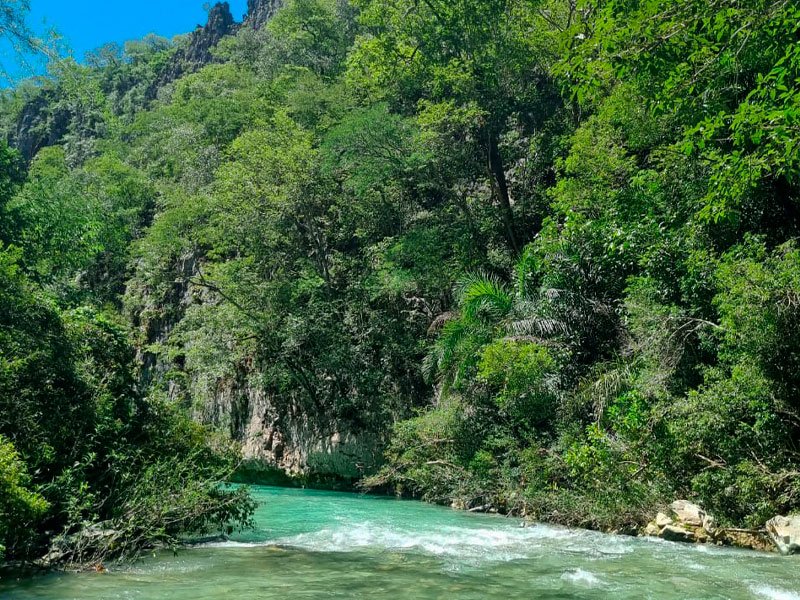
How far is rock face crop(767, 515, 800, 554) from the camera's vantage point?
7.42 meters

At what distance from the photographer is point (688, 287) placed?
10828 millimetres

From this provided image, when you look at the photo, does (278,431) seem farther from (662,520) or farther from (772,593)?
(772,593)

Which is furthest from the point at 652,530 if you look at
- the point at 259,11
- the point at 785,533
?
the point at 259,11

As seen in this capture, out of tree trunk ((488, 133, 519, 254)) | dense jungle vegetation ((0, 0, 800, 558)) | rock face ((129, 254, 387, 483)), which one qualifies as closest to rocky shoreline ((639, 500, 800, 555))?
dense jungle vegetation ((0, 0, 800, 558))

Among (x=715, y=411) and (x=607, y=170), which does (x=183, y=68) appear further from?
(x=715, y=411)

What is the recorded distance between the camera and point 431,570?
6789mm

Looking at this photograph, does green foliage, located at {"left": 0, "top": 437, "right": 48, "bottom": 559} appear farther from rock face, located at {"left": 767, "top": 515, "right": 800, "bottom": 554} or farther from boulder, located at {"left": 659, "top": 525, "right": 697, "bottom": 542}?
rock face, located at {"left": 767, "top": 515, "right": 800, "bottom": 554}

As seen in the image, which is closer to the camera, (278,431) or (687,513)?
(687,513)

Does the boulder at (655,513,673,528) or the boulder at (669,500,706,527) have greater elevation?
the boulder at (669,500,706,527)

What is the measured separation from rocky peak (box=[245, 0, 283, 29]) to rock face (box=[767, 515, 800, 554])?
5762 cm

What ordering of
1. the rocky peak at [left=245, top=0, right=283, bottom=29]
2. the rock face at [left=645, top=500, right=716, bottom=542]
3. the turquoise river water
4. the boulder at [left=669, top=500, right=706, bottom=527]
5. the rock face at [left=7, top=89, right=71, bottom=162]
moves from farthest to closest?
the rock face at [left=7, top=89, right=71, bottom=162] → the rocky peak at [left=245, top=0, right=283, bottom=29] → the boulder at [left=669, top=500, right=706, bottom=527] → the rock face at [left=645, top=500, right=716, bottom=542] → the turquoise river water

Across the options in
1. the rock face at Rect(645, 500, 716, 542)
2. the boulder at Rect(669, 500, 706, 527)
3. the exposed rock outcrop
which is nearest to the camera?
the exposed rock outcrop

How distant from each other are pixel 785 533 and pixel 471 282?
30.3 feet

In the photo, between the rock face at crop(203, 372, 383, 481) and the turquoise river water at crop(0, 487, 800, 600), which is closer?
the turquoise river water at crop(0, 487, 800, 600)
